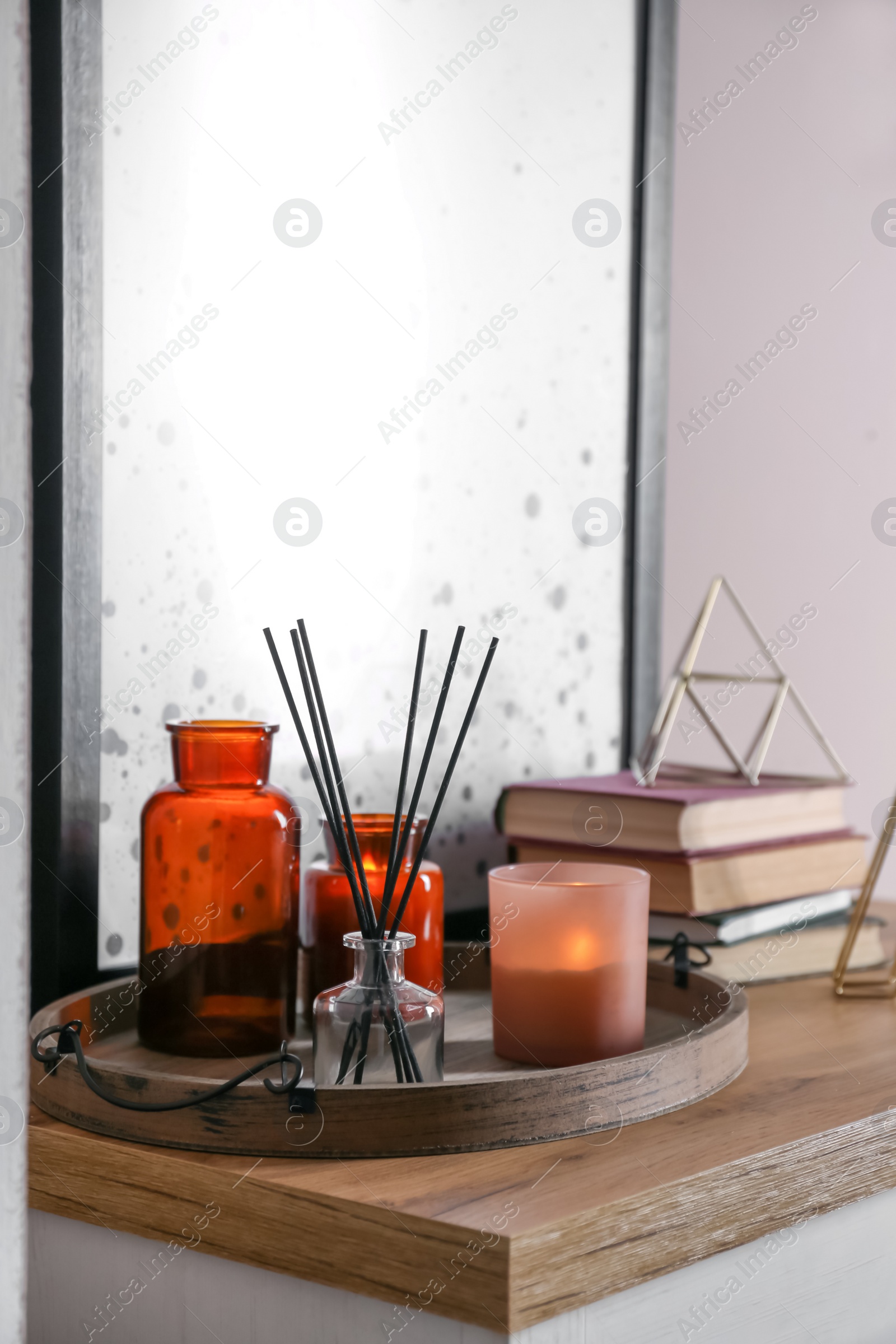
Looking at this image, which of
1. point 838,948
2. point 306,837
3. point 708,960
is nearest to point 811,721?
point 838,948

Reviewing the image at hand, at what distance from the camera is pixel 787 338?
157 cm

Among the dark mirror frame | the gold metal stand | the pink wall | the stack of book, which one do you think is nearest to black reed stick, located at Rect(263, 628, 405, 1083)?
the dark mirror frame

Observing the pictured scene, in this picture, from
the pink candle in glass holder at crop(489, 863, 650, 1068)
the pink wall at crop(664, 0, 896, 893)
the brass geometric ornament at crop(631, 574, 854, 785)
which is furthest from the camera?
the pink wall at crop(664, 0, 896, 893)

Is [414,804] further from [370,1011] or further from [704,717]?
[704,717]

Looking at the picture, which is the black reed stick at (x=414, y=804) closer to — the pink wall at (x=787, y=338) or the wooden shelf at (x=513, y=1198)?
the wooden shelf at (x=513, y=1198)

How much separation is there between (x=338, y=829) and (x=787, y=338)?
116cm

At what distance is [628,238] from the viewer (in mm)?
1059

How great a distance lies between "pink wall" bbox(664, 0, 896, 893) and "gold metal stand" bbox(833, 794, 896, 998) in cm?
74

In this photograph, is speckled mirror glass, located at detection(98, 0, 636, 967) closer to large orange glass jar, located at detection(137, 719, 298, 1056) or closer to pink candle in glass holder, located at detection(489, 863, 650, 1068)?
large orange glass jar, located at detection(137, 719, 298, 1056)

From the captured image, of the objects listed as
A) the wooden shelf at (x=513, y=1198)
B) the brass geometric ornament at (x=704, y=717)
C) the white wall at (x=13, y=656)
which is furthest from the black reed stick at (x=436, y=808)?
the brass geometric ornament at (x=704, y=717)

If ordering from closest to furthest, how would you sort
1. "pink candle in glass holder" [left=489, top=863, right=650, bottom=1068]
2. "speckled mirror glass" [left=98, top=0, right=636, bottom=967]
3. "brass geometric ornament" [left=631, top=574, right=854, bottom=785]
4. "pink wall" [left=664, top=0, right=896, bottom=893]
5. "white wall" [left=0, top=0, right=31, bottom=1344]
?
"white wall" [left=0, top=0, right=31, bottom=1344], "pink candle in glass holder" [left=489, top=863, right=650, bottom=1068], "speckled mirror glass" [left=98, top=0, right=636, bottom=967], "brass geometric ornament" [left=631, top=574, right=854, bottom=785], "pink wall" [left=664, top=0, right=896, bottom=893]

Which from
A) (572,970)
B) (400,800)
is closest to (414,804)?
(400,800)

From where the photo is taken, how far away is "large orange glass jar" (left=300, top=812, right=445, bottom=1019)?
0.67 metres

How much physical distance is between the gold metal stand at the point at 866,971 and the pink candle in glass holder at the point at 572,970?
9.2 inches
